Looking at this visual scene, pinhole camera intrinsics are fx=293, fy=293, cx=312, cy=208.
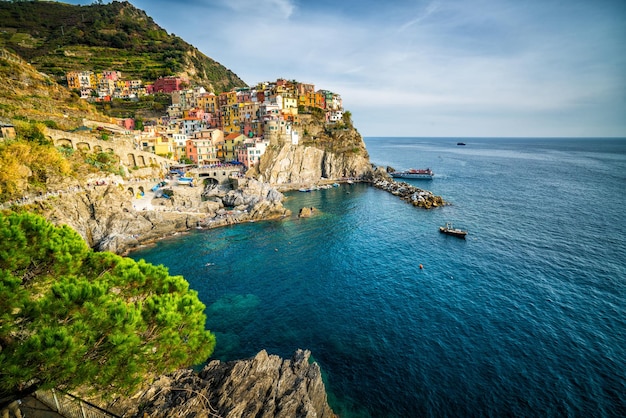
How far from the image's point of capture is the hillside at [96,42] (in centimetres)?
11231

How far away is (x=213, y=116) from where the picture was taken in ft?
330

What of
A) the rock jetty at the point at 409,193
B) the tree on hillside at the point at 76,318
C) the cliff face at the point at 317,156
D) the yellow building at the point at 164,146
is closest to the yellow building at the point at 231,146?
the cliff face at the point at 317,156

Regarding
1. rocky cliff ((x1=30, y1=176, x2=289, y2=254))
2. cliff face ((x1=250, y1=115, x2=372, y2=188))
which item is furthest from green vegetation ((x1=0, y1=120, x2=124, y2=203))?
cliff face ((x1=250, y1=115, x2=372, y2=188))

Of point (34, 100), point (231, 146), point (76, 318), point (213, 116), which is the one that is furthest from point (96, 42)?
point (76, 318)

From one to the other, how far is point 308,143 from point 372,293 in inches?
2710

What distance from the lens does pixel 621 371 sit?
21766mm

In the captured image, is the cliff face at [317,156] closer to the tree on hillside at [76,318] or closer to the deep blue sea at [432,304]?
the deep blue sea at [432,304]

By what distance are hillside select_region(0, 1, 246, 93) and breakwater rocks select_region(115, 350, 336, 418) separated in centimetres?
12873

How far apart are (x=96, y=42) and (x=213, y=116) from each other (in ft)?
245

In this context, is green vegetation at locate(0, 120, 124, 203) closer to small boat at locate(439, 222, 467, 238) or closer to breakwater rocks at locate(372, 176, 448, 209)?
small boat at locate(439, 222, 467, 238)

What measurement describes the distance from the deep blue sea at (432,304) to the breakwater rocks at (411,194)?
7.39 meters

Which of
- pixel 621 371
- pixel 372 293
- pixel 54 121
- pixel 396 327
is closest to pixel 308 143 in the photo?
pixel 54 121

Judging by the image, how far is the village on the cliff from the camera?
264 feet

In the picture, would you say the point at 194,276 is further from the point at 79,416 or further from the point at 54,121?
the point at 54,121
